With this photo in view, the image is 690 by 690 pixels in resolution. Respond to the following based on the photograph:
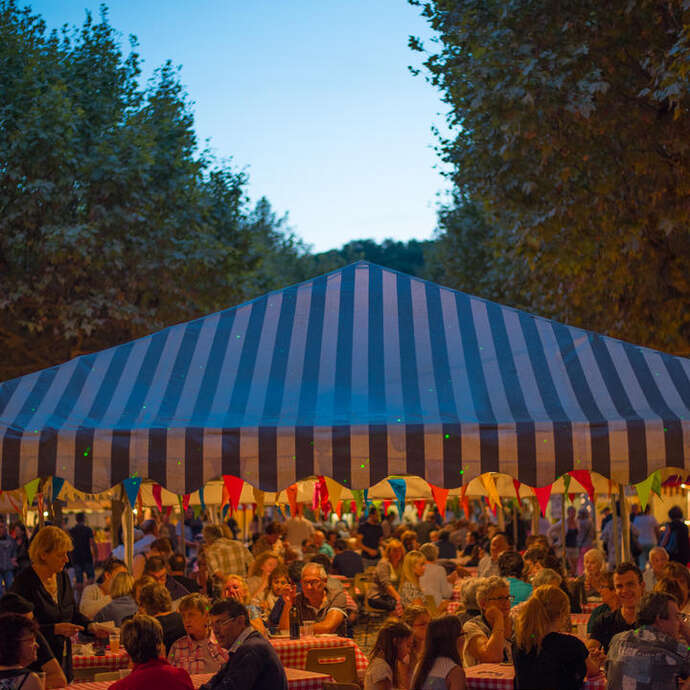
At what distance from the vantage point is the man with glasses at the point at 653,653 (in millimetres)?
5938

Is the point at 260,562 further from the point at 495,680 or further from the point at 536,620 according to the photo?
the point at 536,620

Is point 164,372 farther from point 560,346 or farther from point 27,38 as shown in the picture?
point 27,38

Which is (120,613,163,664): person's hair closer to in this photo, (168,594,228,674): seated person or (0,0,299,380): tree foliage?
(168,594,228,674): seated person

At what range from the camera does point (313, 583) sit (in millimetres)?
9711

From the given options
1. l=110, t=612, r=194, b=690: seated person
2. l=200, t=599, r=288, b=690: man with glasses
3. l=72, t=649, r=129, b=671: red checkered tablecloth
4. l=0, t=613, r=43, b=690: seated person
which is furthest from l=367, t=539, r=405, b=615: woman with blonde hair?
l=0, t=613, r=43, b=690: seated person

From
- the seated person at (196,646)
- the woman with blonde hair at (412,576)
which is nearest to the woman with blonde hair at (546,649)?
the seated person at (196,646)

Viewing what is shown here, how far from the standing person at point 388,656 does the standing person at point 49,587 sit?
7.96 feet

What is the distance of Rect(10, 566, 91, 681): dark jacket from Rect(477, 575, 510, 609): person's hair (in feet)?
10.3

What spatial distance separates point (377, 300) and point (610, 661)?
144 inches

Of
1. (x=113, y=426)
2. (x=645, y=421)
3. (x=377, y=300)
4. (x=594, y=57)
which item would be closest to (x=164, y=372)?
(x=113, y=426)

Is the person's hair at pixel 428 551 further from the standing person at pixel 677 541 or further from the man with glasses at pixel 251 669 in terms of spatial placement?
the man with glasses at pixel 251 669

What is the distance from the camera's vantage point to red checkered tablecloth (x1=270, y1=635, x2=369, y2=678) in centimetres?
834

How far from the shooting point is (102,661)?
841 cm

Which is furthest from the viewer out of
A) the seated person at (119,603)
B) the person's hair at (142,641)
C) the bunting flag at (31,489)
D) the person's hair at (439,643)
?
the seated person at (119,603)
